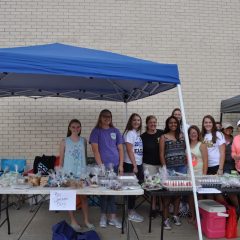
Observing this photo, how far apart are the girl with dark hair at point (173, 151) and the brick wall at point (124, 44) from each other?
1.88 metres

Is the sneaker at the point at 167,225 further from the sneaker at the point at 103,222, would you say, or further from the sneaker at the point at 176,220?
the sneaker at the point at 103,222

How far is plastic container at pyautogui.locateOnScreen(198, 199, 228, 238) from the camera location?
463 centimetres

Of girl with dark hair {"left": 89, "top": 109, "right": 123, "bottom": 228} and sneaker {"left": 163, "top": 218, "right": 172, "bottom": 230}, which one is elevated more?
girl with dark hair {"left": 89, "top": 109, "right": 123, "bottom": 228}

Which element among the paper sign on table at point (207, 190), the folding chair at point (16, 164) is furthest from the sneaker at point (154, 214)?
the folding chair at point (16, 164)

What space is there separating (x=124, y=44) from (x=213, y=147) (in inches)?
118

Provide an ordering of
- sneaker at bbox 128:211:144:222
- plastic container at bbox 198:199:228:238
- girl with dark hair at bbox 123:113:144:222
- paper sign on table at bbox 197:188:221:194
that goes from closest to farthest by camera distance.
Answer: paper sign on table at bbox 197:188:221:194 < plastic container at bbox 198:199:228:238 < girl with dark hair at bbox 123:113:144:222 < sneaker at bbox 128:211:144:222

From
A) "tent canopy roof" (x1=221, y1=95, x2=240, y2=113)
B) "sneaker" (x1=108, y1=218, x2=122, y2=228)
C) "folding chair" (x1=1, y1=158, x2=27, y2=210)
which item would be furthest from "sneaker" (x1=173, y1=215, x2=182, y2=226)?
"folding chair" (x1=1, y1=158, x2=27, y2=210)

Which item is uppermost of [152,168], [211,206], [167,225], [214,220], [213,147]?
[213,147]

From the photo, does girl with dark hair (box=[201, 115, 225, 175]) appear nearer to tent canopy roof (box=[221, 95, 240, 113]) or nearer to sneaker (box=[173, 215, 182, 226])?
sneaker (box=[173, 215, 182, 226])

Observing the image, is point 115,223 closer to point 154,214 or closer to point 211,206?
point 154,214

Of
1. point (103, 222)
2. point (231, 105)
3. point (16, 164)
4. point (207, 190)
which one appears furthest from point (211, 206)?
point (16, 164)

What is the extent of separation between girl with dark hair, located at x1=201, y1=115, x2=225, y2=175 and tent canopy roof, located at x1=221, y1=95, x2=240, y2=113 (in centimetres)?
113

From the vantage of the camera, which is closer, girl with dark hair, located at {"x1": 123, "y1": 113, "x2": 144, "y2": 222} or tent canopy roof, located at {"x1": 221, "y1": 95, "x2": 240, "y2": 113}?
girl with dark hair, located at {"x1": 123, "y1": 113, "x2": 144, "y2": 222}

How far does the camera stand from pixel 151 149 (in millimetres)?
5383
